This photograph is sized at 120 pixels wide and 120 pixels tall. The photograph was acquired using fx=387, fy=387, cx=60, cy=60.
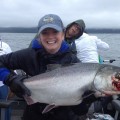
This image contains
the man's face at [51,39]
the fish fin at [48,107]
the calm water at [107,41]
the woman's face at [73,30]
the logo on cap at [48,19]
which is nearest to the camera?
the fish fin at [48,107]

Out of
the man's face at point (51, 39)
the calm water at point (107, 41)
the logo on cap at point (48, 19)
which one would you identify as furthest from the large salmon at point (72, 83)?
the calm water at point (107, 41)

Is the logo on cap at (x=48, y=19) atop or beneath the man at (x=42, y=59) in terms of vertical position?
atop

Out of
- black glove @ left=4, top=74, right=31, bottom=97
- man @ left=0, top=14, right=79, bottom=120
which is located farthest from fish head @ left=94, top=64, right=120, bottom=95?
black glove @ left=4, top=74, right=31, bottom=97

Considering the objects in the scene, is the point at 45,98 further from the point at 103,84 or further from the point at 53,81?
the point at 103,84

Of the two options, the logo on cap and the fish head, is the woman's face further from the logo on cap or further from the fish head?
the fish head

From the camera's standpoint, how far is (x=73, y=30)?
7.14 m

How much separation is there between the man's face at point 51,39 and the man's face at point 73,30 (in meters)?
2.93

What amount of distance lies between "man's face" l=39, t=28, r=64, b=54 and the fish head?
520 millimetres

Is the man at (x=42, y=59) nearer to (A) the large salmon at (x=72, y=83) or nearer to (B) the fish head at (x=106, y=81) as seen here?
(A) the large salmon at (x=72, y=83)

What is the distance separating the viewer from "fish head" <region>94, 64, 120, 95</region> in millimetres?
3930

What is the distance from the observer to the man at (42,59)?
13.4 feet

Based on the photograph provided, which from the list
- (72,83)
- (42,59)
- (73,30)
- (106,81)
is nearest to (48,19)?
(42,59)

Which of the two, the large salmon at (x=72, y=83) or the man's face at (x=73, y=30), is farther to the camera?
the man's face at (x=73, y=30)

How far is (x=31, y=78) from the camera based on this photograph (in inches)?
160
